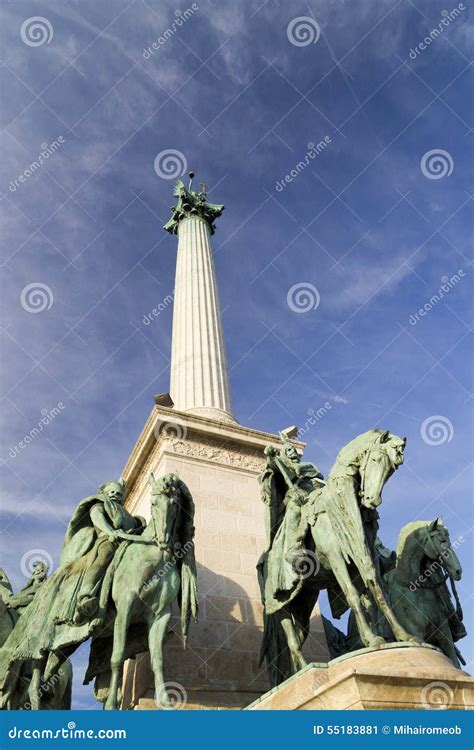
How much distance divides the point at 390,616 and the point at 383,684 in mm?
1689

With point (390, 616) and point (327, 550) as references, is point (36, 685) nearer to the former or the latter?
point (327, 550)

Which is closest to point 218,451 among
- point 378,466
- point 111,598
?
point 111,598

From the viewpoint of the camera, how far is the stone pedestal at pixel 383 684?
6.59 meters

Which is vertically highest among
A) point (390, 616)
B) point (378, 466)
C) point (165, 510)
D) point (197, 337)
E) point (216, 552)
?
point (197, 337)

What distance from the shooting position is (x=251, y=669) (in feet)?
35.5

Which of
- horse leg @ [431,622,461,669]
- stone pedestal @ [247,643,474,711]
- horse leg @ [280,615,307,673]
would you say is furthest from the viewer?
horse leg @ [431,622,461,669]

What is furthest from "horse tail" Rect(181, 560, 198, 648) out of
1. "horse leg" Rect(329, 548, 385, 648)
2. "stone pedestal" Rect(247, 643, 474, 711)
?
"horse leg" Rect(329, 548, 385, 648)

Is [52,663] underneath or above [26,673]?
underneath

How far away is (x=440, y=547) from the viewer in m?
11.0

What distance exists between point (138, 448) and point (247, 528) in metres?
3.11

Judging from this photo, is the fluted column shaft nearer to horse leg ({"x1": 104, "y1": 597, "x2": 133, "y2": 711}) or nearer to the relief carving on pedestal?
the relief carving on pedestal

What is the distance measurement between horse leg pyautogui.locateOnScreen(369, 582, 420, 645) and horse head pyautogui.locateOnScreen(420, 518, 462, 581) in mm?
2934

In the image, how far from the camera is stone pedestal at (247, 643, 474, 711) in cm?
659
